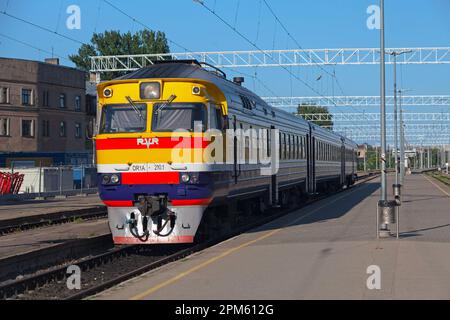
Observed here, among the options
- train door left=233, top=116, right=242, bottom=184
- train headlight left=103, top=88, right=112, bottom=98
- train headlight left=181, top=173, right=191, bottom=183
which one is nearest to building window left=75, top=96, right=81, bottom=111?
train door left=233, top=116, right=242, bottom=184

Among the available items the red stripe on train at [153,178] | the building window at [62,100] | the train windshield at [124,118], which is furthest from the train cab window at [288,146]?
the building window at [62,100]

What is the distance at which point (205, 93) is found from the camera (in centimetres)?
1377

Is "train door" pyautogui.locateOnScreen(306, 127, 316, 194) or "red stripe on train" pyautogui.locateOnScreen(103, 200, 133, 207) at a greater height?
"train door" pyautogui.locateOnScreen(306, 127, 316, 194)

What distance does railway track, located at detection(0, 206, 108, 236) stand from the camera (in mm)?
19881

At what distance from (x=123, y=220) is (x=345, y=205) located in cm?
1398

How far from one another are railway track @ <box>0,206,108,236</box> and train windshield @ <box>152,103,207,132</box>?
23.4 ft

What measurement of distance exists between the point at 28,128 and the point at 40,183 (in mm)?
22849

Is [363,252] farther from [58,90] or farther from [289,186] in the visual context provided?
[58,90]

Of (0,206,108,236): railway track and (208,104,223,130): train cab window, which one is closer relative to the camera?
(208,104,223,130): train cab window

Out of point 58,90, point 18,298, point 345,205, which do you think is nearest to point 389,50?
point 345,205

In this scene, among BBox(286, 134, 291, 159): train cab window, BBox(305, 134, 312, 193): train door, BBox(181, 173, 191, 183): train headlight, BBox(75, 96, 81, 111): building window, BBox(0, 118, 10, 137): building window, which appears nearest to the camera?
BBox(181, 173, 191, 183): train headlight

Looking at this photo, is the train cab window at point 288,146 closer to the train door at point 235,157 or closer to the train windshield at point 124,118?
the train door at point 235,157

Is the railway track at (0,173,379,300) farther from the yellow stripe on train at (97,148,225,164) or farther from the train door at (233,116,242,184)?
the yellow stripe on train at (97,148,225,164)
